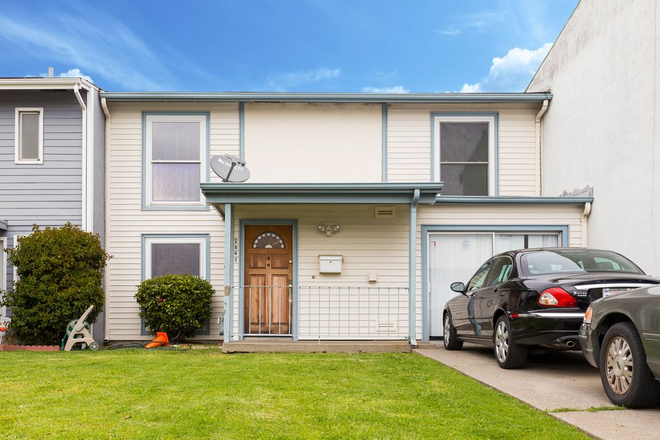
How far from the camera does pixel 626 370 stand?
500 cm

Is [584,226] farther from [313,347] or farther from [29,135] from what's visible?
[29,135]

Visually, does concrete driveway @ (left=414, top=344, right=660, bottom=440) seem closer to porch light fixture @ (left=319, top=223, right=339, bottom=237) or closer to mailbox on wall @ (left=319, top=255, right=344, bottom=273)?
mailbox on wall @ (left=319, top=255, right=344, bottom=273)

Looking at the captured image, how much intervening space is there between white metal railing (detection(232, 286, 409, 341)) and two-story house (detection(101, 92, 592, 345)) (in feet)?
0.09

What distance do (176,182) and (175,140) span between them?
2.88 ft

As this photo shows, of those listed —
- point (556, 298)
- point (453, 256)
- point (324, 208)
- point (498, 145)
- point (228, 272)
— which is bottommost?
point (556, 298)

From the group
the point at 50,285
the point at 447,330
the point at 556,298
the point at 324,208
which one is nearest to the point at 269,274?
the point at 324,208

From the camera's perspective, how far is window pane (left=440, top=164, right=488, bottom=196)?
12.5 metres

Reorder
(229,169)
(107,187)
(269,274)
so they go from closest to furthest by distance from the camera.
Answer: (229,169) → (269,274) → (107,187)

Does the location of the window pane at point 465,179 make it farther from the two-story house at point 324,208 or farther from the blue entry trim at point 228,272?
the blue entry trim at point 228,272

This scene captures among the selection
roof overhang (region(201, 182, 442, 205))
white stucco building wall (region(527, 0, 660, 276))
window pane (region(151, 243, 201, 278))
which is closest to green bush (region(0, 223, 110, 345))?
Answer: window pane (region(151, 243, 201, 278))

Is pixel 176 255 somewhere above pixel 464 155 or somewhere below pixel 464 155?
below

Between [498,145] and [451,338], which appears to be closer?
[451,338]

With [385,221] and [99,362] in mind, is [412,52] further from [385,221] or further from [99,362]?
[99,362]

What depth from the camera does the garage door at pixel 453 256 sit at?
11.3 metres
